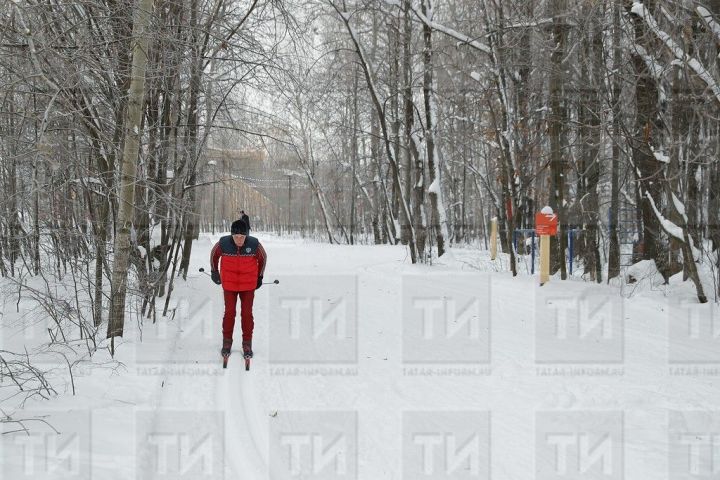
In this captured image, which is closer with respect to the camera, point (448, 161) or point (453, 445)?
point (453, 445)

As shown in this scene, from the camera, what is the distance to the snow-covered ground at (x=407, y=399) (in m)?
3.86

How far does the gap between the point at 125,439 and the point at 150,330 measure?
3938 mm

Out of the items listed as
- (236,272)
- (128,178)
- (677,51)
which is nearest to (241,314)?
(236,272)

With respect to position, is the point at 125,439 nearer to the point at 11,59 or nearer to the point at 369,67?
the point at 11,59

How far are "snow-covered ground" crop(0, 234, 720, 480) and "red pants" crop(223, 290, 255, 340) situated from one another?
355 mm

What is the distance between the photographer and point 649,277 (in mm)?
10438

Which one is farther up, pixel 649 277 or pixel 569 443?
pixel 649 277

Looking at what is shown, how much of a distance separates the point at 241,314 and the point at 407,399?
2.59 metres

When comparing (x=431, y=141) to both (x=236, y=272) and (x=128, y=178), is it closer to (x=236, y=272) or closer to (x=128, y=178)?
(x=236, y=272)

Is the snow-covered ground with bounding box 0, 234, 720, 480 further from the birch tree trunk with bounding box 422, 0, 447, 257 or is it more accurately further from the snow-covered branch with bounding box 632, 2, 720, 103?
the birch tree trunk with bounding box 422, 0, 447, 257

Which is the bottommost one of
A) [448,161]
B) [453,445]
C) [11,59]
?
[453,445]

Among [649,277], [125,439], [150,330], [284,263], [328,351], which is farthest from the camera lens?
[284,263]

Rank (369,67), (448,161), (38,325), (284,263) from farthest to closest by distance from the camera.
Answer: (448,161) < (284,263) < (369,67) < (38,325)

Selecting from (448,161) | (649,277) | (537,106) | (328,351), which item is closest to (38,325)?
(328,351)
